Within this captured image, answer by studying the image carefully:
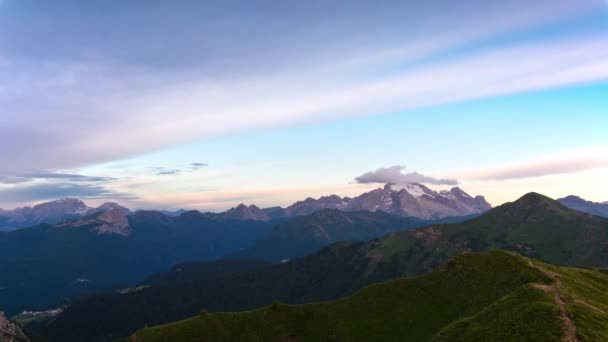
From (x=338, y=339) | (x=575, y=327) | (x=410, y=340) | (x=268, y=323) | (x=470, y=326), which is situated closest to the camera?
(x=575, y=327)

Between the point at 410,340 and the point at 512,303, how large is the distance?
31801 millimetres

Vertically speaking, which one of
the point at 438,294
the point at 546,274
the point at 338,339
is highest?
the point at 546,274

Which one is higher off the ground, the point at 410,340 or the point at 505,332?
the point at 505,332

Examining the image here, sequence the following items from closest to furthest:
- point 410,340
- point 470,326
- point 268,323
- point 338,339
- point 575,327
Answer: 1. point 575,327
2. point 470,326
3. point 410,340
4. point 338,339
5. point 268,323

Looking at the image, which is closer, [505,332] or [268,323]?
[505,332]

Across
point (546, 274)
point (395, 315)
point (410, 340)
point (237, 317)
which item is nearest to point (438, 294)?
point (395, 315)

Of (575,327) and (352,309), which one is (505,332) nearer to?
(575,327)

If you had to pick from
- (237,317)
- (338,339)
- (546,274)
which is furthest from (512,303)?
(237,317)

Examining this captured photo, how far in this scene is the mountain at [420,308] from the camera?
88.8m

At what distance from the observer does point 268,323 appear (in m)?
120

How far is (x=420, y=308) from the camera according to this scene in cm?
11625

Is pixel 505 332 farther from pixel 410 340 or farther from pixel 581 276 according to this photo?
pixel 581 276

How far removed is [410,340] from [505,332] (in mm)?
38297

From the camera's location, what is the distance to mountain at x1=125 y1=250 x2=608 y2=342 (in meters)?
88.8
